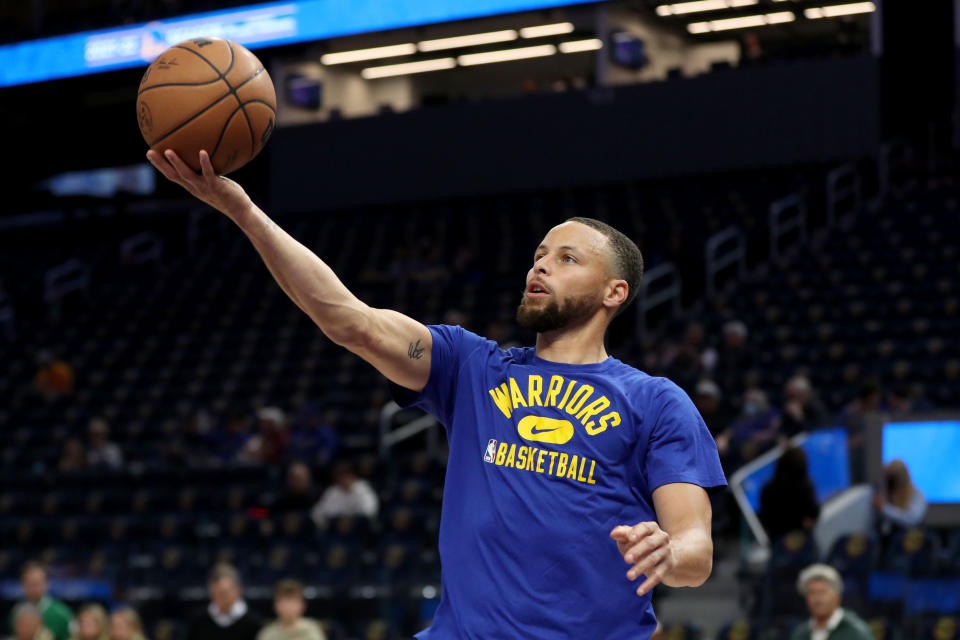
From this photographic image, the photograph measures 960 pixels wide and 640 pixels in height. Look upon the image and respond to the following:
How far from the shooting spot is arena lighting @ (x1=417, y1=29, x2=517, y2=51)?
66.6 feet

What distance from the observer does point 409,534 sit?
35.4 feet

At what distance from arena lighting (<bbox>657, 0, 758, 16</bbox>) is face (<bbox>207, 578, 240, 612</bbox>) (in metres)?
13.1

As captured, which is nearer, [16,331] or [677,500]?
[677,500]

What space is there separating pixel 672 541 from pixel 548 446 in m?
0.39

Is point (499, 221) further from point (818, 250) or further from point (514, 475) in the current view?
point (514, 475)

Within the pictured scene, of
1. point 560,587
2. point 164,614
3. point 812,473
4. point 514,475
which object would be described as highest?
point 514,475

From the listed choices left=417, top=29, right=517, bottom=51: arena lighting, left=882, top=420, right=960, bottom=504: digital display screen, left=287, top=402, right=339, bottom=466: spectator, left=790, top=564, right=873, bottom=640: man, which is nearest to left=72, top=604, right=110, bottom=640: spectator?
left=287, top=402, right=339, bottom=466: spectator

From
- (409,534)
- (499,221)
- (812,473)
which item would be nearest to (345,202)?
(499,221)

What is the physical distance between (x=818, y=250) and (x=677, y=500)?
1276cm

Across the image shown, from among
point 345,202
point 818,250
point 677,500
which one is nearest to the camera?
point 677,500

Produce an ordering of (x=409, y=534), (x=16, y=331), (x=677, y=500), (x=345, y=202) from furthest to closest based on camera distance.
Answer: (x=345, y=202) → (x=16, y=331) → (x=409, y=534) → (x=677, y=500)

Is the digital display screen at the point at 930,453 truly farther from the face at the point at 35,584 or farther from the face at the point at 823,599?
the face at the point at 35,584

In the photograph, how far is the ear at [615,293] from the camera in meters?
3.27

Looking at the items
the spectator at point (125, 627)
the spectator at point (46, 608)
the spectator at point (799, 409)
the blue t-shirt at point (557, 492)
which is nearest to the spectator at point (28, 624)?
the spectator at point (46, 608)
